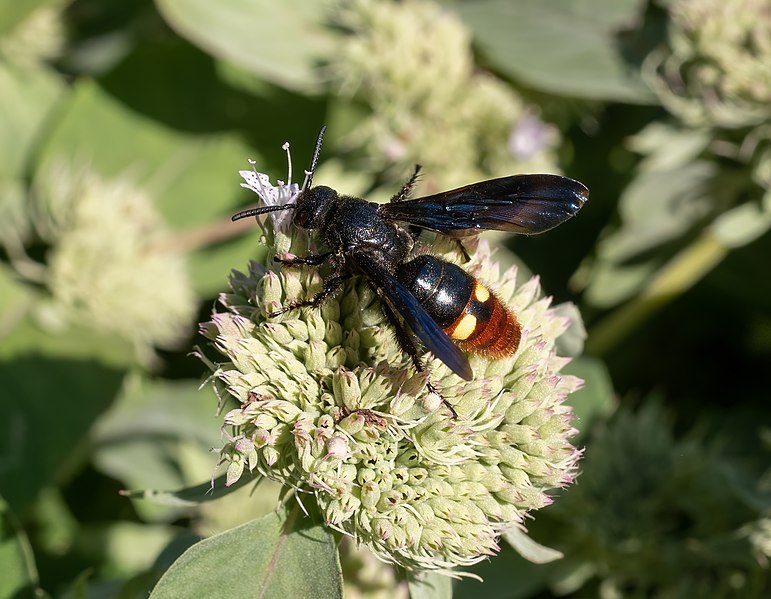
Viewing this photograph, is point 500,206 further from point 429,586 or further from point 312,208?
point 429,586

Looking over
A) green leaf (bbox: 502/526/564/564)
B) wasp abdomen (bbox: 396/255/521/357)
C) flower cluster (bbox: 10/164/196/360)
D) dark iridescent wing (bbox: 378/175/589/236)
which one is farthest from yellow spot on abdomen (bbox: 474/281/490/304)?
flower cluster (bbox: 10/164/196/360)

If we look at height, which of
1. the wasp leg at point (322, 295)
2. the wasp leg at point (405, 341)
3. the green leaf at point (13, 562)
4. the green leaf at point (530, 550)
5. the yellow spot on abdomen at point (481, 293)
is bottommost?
the green leaf at point (13, 562)

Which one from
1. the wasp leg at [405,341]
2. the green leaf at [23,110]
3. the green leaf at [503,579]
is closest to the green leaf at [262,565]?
the wasp leg at [405,341]

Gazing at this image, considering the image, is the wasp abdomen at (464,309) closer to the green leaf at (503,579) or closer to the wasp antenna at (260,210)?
the wasp antenna at (260,210)

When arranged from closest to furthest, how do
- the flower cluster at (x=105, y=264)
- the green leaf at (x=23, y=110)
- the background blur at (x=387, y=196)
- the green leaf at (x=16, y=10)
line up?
the background blur at (x=387, y=196) < the flower cluster at (x=105, y=264) < the green leaf at (x=16, y=10) < the green leaf at (x=23, y=110)

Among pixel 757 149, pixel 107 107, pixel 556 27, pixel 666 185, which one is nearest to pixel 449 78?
pixel 556 27

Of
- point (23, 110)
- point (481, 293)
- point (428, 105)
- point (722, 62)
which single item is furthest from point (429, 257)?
point (23, 110)
